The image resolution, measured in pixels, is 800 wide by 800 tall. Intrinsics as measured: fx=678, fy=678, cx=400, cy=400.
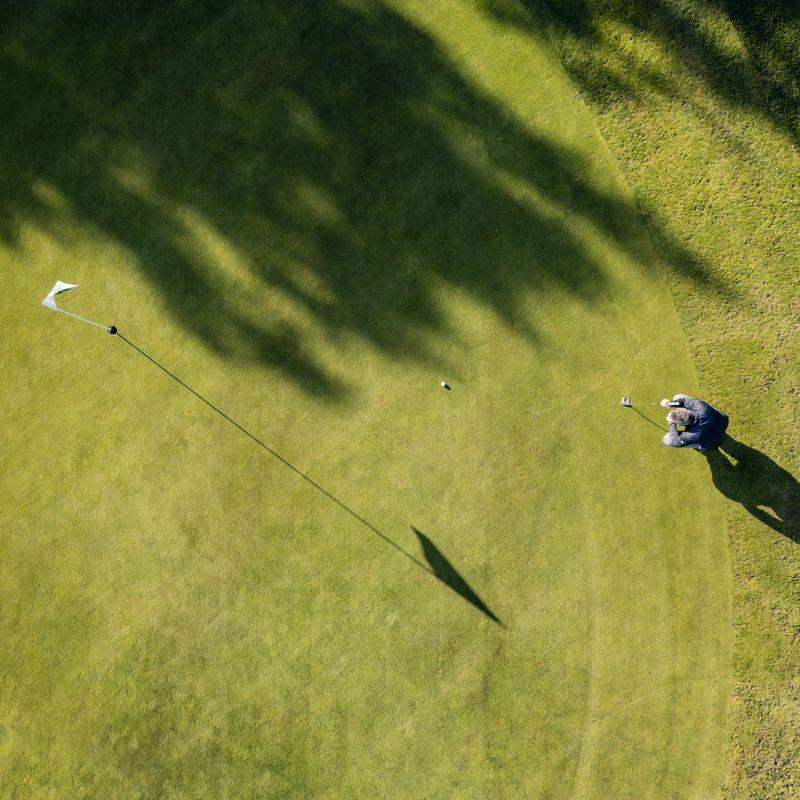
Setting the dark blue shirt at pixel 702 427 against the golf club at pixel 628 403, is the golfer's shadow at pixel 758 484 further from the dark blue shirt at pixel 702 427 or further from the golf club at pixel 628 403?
the golf club at pixel 628 403

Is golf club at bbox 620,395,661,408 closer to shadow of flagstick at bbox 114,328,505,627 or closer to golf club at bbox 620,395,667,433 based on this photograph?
golf club at bbox 620,395,667,433

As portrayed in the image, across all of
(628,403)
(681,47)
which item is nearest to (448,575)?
(628,403)

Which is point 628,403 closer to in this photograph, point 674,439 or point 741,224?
point 674,439

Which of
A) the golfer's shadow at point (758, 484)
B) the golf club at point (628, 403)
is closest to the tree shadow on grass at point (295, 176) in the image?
the golf club at point (628, 403)

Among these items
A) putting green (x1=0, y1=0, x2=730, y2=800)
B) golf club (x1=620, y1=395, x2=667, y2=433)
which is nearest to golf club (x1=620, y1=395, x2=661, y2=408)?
golf club (x1=620, y1=395, x2=667, y2=433)

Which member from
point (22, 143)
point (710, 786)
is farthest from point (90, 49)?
point (710, 786)

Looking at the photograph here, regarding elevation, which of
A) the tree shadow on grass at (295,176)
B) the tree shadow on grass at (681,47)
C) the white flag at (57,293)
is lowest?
the white flag at (57,293)

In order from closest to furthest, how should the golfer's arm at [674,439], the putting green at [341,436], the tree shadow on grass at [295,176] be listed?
the golfer's arm at [674,439] < the putting green at [341,436] < the tree shadow on grass at [295,176]
